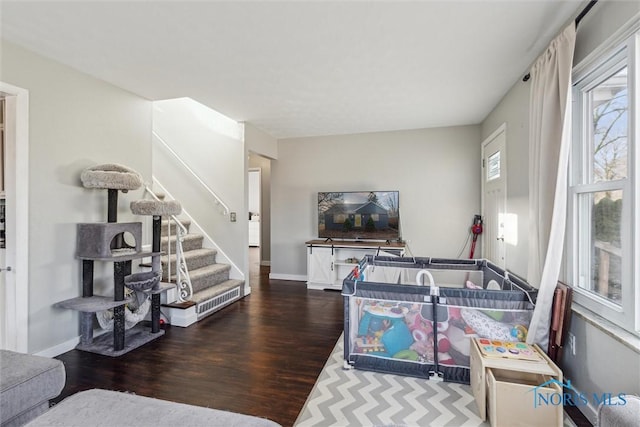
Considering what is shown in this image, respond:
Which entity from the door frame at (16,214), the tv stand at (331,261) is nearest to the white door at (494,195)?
the tv stand at (331,261)

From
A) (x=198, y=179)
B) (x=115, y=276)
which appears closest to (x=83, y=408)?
(x=115, y=276)

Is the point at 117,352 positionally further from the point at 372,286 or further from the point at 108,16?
the point at 108,16

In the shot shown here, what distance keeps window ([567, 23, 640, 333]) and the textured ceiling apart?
0.53 m

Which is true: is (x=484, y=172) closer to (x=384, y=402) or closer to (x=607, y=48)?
(x=607, y=48)

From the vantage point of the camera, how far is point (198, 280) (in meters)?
3.70

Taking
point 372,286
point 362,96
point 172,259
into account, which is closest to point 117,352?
point 172,259

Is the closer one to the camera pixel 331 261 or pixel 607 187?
pixel 607 187

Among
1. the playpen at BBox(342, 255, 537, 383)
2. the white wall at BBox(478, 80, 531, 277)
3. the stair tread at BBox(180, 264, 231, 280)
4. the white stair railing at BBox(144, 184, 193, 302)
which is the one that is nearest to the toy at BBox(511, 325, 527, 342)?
the playpen at BBox(342, 255, 537, 383)

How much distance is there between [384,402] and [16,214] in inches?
119

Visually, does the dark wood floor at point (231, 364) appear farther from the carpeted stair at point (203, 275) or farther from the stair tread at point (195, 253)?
the stair tread at point (195, 253)

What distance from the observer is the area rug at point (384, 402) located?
1750 mm

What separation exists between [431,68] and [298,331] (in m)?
2.84

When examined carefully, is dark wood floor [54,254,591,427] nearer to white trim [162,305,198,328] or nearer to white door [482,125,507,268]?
white trim [162,305,198,328]

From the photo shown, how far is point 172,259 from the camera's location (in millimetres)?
3830
